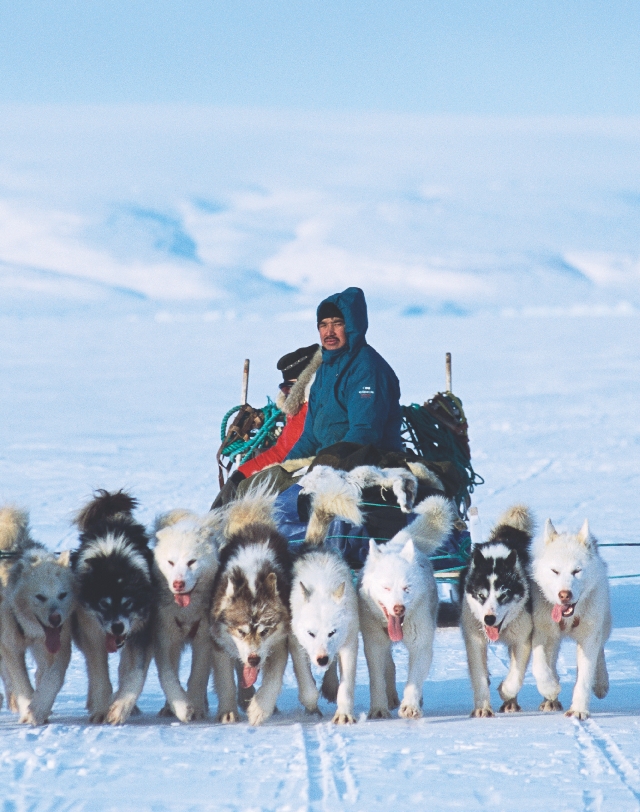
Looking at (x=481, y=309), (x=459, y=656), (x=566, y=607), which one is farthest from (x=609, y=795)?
(x=481, y=309)

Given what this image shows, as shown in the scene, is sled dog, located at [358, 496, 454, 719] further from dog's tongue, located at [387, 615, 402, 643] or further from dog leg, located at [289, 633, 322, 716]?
dog leg, located at [289, 633, 322, 716]

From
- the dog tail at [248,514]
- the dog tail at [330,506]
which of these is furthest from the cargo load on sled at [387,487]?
the dog tail at [248,514]

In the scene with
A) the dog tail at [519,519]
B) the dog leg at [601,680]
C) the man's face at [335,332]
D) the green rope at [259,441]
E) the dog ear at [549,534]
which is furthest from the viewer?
the green rope at [259,441]

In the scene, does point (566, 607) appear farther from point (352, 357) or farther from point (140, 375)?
point (140, 375)

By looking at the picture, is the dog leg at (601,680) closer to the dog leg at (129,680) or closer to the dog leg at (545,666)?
the dog leg at (545,666)

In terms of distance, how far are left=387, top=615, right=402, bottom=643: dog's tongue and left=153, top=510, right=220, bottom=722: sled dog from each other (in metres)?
0.64

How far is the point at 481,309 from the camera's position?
3834 cm

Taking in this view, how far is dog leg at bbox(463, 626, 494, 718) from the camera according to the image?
14.2 feet

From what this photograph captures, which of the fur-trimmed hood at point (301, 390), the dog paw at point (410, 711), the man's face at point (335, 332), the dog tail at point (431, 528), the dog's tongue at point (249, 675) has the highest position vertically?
the man's face at point (335, 332)

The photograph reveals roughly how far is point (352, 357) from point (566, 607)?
6.53 feet

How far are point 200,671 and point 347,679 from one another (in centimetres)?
56

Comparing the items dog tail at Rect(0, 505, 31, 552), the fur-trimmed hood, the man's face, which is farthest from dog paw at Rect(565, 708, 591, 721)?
the fur-trimmed hood

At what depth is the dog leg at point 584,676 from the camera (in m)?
4.17

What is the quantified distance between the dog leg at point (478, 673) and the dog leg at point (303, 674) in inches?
22.3
